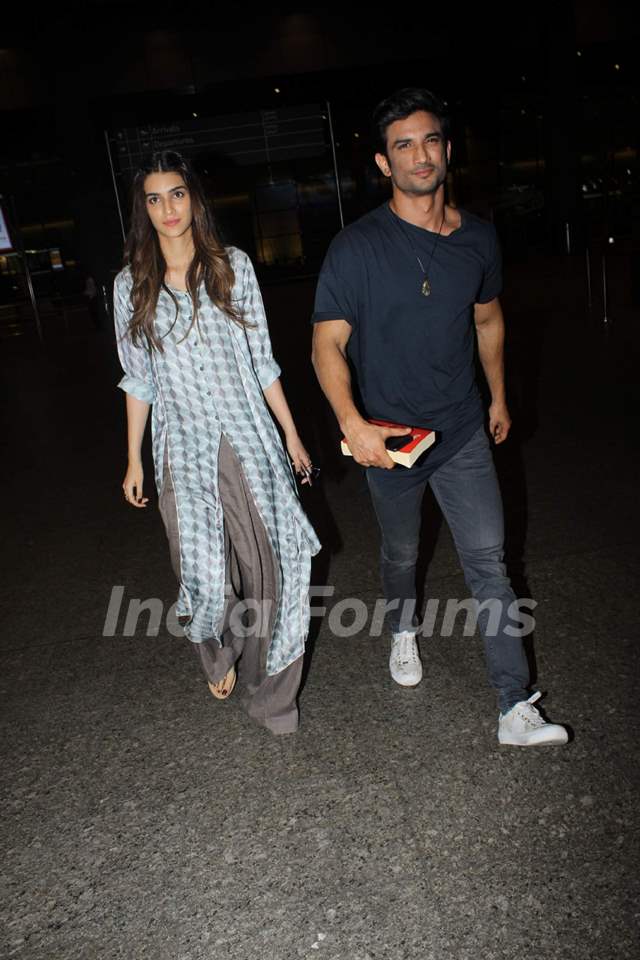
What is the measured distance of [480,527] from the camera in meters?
2.80

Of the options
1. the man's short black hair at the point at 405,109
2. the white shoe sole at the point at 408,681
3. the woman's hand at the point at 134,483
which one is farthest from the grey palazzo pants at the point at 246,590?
the man's short black hair at the point at 405,109

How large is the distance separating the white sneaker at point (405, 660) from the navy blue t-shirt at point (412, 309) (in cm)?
89

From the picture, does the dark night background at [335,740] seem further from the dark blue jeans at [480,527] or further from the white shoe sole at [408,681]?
the dark blue jeans at [480,527]

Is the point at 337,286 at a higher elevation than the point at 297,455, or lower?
higher

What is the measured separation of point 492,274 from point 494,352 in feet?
1.13

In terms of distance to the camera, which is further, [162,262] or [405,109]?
[162,262]

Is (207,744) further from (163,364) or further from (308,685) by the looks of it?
(163,364)

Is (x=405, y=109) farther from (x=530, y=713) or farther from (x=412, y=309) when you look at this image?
(x=530, y=713)

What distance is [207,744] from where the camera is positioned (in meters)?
3.00

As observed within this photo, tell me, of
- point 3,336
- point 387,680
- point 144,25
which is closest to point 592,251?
point 144,25

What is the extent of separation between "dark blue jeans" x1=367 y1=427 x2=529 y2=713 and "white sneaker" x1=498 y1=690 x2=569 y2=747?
36 mm

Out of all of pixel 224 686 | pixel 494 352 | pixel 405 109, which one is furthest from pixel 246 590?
pixel 405 109

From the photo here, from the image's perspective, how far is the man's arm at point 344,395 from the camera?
240 centimetres

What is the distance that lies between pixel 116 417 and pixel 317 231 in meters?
16.5
